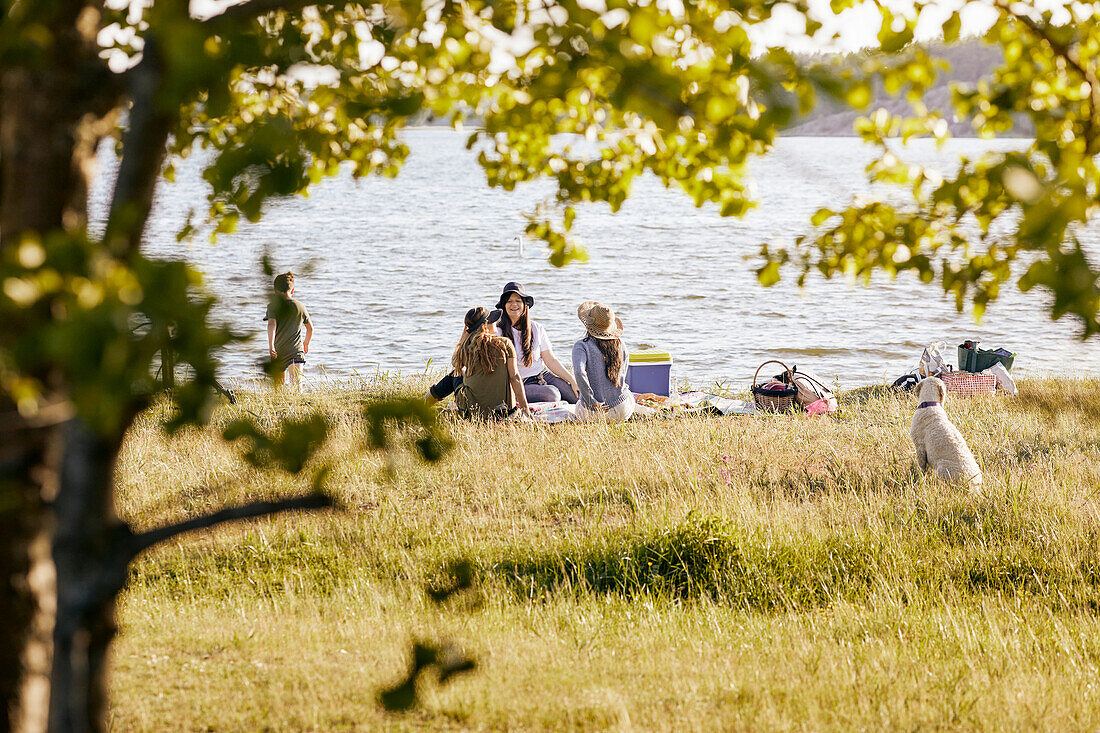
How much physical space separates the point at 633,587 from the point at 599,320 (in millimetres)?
4732

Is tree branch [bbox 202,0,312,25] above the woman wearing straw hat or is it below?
above

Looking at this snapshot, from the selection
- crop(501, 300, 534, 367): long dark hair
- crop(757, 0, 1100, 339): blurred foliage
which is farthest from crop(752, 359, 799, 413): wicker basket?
crop(757, 0, 1100, 339): blurred foliage

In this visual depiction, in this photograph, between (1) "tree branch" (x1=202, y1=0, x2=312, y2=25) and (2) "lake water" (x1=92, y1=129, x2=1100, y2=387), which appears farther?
(2) "lake water" (x1=92, y1=129, x2=1100, y2=387)

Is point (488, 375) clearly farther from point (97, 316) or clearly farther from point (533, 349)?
point (97, 316)

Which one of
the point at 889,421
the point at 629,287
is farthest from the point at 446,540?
the point at 629,287

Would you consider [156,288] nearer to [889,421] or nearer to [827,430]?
[827,430]

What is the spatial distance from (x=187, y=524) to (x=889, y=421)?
386 inches

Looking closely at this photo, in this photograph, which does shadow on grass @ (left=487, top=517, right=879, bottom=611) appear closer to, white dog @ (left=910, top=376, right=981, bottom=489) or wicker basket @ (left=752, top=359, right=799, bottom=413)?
white dog @ (left=910, top=376, right=981, bottom=489)

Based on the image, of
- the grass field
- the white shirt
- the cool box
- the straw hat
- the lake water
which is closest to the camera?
the grass field

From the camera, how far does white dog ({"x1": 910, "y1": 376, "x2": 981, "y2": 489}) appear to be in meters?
7.43

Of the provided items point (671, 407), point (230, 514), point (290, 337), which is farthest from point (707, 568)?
point (290, 337)

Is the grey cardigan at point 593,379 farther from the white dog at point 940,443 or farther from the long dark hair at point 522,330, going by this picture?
the white dog at point 940,443

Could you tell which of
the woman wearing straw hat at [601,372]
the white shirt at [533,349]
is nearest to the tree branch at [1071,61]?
the woman wearing straw hat at [601,372]

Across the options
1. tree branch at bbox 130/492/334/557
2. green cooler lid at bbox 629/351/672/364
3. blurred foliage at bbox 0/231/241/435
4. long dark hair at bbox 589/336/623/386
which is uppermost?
blurred foliage at bbox 0/231/241/435
